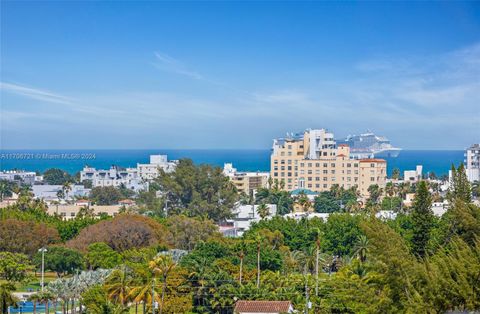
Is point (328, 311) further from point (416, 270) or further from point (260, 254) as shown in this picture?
point (260, 254)

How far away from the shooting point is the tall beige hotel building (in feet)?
308

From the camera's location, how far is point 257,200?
269 feet

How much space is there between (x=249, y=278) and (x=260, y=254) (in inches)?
157

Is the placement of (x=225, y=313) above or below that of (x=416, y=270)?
below

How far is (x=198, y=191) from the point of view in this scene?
71.3 meters

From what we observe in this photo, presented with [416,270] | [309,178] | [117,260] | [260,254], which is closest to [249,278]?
[260,254]

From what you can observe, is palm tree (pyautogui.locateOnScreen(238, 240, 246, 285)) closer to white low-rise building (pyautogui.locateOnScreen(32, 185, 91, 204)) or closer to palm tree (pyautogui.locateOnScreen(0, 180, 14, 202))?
palm tree (pyautogui.locateOnScreen(0, 180, 14, 202))

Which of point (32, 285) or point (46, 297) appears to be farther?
point (32, 285)

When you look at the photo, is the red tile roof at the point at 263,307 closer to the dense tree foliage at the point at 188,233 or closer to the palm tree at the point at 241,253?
the palm tree at the point at 241,253

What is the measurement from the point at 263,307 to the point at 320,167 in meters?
66.5

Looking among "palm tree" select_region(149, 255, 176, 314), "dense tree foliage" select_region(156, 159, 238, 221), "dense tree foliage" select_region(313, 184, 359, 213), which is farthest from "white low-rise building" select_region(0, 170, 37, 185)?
"palm tree" select_region(149, 255, 176, 314)

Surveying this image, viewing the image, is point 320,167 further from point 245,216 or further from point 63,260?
point 63,260

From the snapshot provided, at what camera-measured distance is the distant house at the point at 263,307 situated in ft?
95.9

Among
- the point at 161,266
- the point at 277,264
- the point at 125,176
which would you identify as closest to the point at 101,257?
the point at 277,264
